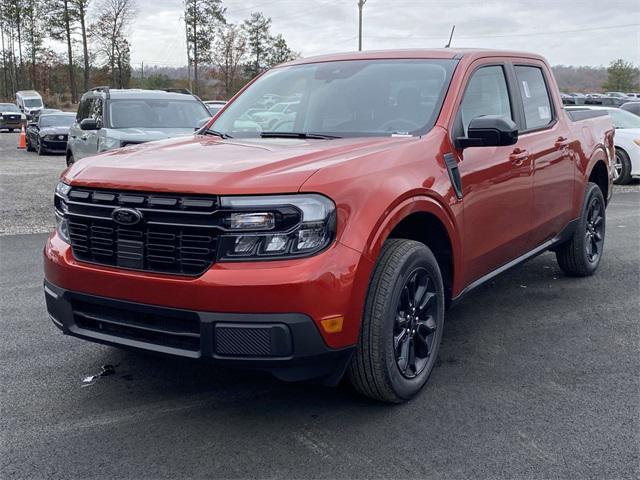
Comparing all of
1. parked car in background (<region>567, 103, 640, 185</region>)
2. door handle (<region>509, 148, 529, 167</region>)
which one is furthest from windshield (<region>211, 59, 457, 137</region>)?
parked car in background (<region>567, 103, 640, 185</region>)

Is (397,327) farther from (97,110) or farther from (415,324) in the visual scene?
(97,110)

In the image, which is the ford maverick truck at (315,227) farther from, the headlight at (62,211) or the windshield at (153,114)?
the windshield at (153,114)

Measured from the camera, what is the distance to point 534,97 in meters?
5.23

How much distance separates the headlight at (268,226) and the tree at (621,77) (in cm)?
8211

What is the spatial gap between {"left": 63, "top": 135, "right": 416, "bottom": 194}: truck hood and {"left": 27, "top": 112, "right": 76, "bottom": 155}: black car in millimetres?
19106

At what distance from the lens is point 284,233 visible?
2977 millimetres

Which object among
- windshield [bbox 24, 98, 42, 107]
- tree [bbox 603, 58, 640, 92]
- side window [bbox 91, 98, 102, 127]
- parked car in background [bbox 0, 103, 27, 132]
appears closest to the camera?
side window [bbox 91, 98, 102, 127]

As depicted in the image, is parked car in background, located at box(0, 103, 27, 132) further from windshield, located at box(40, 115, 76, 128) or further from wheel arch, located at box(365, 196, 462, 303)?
wheel arch, located at box(365, 196, 462, 303)

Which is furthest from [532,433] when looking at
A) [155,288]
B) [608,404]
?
[155,288]

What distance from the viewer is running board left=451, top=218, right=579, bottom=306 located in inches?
166

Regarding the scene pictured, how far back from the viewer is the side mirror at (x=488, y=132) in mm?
3871

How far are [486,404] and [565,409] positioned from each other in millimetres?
387

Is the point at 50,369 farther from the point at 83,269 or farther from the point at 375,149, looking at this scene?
the point at 375,149

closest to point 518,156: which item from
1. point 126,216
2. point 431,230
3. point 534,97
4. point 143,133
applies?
point 534,97
